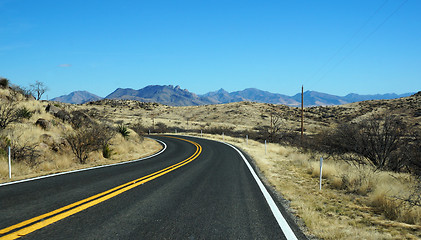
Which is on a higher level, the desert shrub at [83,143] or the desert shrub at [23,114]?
the desert shrub at [23,114]

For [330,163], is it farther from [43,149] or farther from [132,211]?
[43,149]

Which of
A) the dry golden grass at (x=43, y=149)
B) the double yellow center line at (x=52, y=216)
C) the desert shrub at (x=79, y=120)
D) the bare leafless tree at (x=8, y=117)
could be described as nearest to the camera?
the double yellow center line at (x=52, y=216)

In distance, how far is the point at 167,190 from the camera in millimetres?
7320

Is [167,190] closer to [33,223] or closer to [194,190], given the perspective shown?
[194,190]

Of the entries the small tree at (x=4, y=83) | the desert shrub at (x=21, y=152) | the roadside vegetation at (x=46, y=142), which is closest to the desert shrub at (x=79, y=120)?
the roadside vegetation at (x=46, y=142)

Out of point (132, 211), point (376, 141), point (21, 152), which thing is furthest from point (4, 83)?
point (376, 141)

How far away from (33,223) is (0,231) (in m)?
0.45

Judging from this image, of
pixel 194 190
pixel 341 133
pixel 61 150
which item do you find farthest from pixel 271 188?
pixel 61 150

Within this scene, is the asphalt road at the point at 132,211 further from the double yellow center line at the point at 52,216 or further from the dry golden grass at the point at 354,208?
the dry golden grass at the point at 354,208

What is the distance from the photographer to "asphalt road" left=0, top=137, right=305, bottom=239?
4.13m

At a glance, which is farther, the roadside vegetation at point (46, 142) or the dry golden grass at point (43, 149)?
the roadside vegetation at point (46, 142)

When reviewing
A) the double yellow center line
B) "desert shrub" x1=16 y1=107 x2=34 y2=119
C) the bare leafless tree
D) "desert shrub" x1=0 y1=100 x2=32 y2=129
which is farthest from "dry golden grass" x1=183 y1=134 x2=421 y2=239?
"desert shrub" x1=16 y1=107 x2=34 y2=119

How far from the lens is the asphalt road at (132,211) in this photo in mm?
4129

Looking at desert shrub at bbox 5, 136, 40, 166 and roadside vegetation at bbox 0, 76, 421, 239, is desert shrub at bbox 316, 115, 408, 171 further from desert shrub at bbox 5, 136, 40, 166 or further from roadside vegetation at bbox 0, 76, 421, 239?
desert shrub at bbox 5, 136, 40, 166
